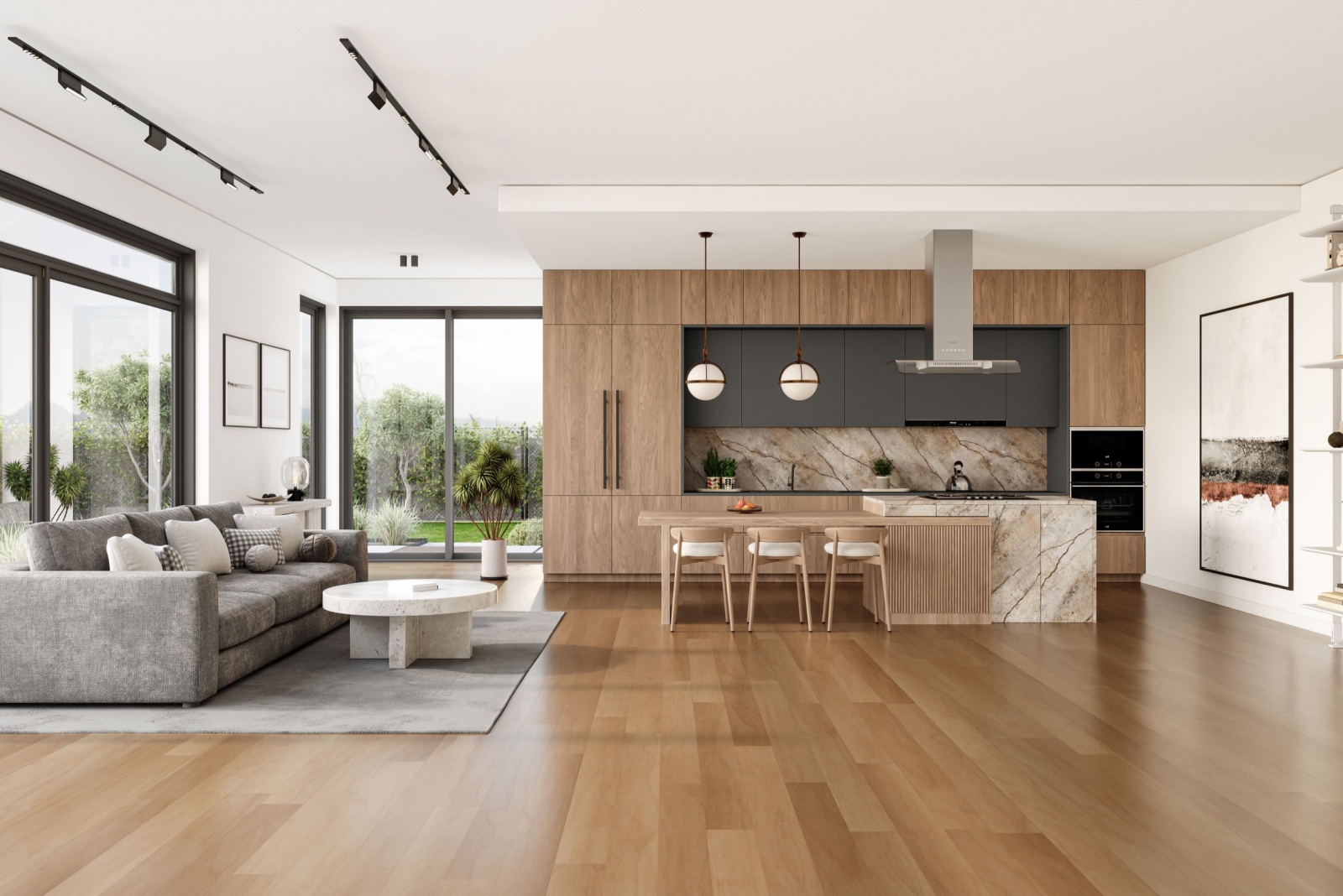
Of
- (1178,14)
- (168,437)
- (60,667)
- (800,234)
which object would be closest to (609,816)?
(60,667)

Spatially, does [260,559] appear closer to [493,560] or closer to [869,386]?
[493,560]

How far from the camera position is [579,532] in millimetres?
8070

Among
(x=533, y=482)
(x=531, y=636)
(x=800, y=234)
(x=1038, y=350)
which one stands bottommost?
(x=531, y=636)

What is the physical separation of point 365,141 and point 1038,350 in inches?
240

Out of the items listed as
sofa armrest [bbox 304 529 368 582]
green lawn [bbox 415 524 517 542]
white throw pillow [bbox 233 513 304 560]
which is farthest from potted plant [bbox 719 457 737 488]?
white throw pillow [bbox 233 513 304 560]

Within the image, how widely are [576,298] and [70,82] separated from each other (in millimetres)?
4318

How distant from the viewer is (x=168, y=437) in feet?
22.1

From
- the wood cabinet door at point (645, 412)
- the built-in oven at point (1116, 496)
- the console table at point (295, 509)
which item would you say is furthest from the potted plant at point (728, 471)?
the console table at point (295, 509)

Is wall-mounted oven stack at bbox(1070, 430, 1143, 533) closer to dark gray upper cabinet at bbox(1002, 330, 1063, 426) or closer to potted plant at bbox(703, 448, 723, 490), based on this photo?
dark gray upper cabinet at bbox(1002, 330, 1063, 426)

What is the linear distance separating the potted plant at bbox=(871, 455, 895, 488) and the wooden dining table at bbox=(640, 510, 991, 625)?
2085 millimetres

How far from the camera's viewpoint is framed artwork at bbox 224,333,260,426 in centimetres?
720

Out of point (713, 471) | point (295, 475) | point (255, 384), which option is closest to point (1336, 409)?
point (713, 471)

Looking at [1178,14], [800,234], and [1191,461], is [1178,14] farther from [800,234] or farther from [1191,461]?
[1191,461]

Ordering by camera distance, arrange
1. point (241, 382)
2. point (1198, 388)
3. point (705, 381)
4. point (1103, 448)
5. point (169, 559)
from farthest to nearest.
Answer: point (1103, 448) < point (241, 382) < point (1198, 388) < point (705, 381) < point (169, 559)
